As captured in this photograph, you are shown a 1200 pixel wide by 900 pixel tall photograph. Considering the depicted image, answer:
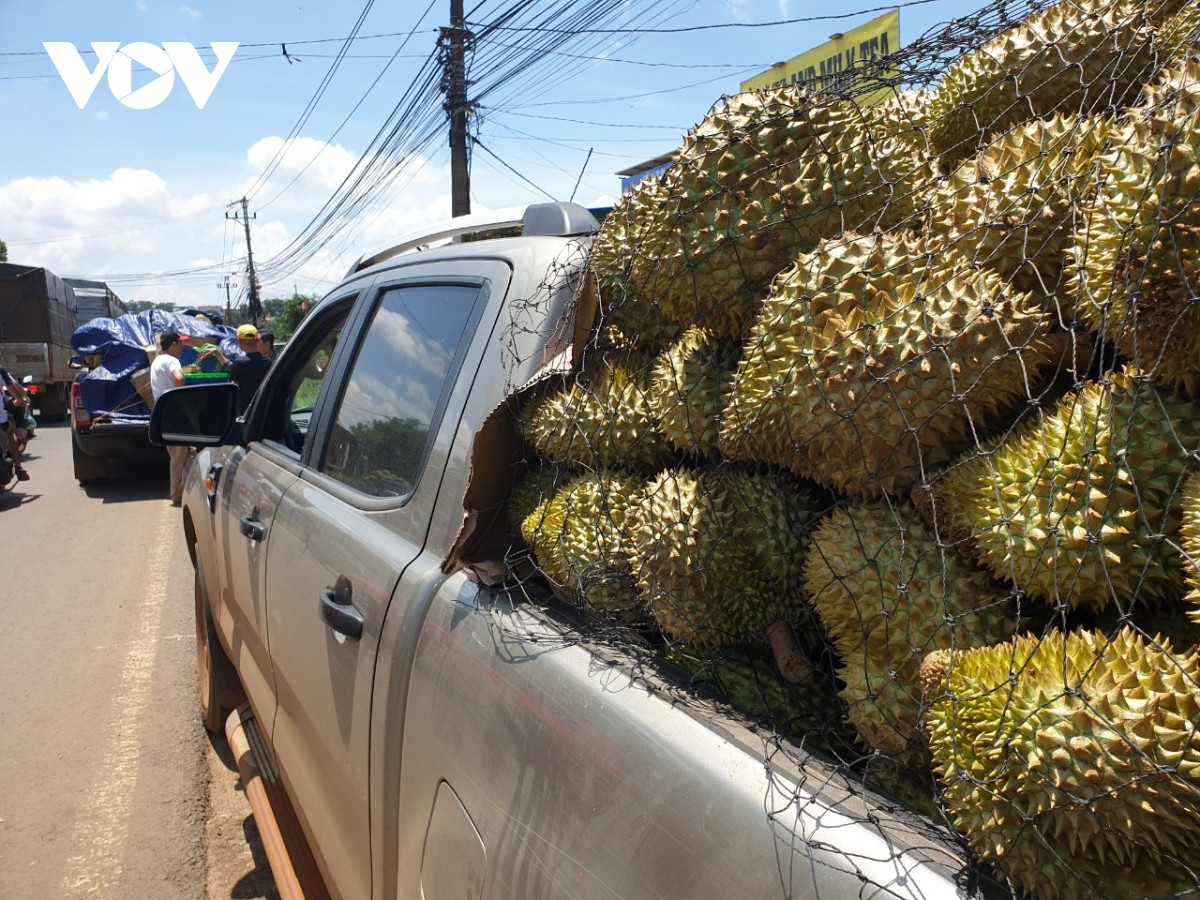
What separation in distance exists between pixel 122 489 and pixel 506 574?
36.7 feet

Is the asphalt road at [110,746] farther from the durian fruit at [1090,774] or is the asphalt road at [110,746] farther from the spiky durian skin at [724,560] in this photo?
the durian fruit at [1090,774]

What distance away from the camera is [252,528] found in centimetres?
287

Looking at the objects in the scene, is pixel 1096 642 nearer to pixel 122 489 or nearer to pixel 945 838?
pixel 945 838

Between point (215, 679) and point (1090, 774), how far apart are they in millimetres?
3940

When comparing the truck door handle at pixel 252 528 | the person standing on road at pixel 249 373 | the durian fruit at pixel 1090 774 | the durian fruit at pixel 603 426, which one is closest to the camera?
the durian fruit at pixel 1090 774

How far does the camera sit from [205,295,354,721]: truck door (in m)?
2.84

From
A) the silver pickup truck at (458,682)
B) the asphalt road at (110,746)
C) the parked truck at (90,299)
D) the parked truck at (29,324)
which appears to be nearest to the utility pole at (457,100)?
the asphalt road at (110,746)

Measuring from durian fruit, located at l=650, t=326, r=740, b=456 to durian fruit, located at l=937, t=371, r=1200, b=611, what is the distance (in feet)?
1.84

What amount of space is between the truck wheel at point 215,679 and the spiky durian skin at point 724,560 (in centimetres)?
318

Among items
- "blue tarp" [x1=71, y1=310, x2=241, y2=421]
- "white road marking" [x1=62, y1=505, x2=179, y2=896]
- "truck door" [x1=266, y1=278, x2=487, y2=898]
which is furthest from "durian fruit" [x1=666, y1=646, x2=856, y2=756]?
"blue tarp" [x1=71, y1=310, x2=241, y2=421]

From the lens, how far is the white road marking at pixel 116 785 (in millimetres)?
3180

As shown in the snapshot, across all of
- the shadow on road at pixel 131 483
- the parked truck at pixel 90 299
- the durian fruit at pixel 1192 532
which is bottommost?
the shadow on road at pixel 131 483

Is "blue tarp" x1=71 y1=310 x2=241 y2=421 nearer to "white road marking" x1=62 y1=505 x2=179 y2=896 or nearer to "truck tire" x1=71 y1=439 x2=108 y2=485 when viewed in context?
"truck tire" x1=71 y1=439 x2=108 y2=485

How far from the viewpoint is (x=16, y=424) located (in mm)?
12070
